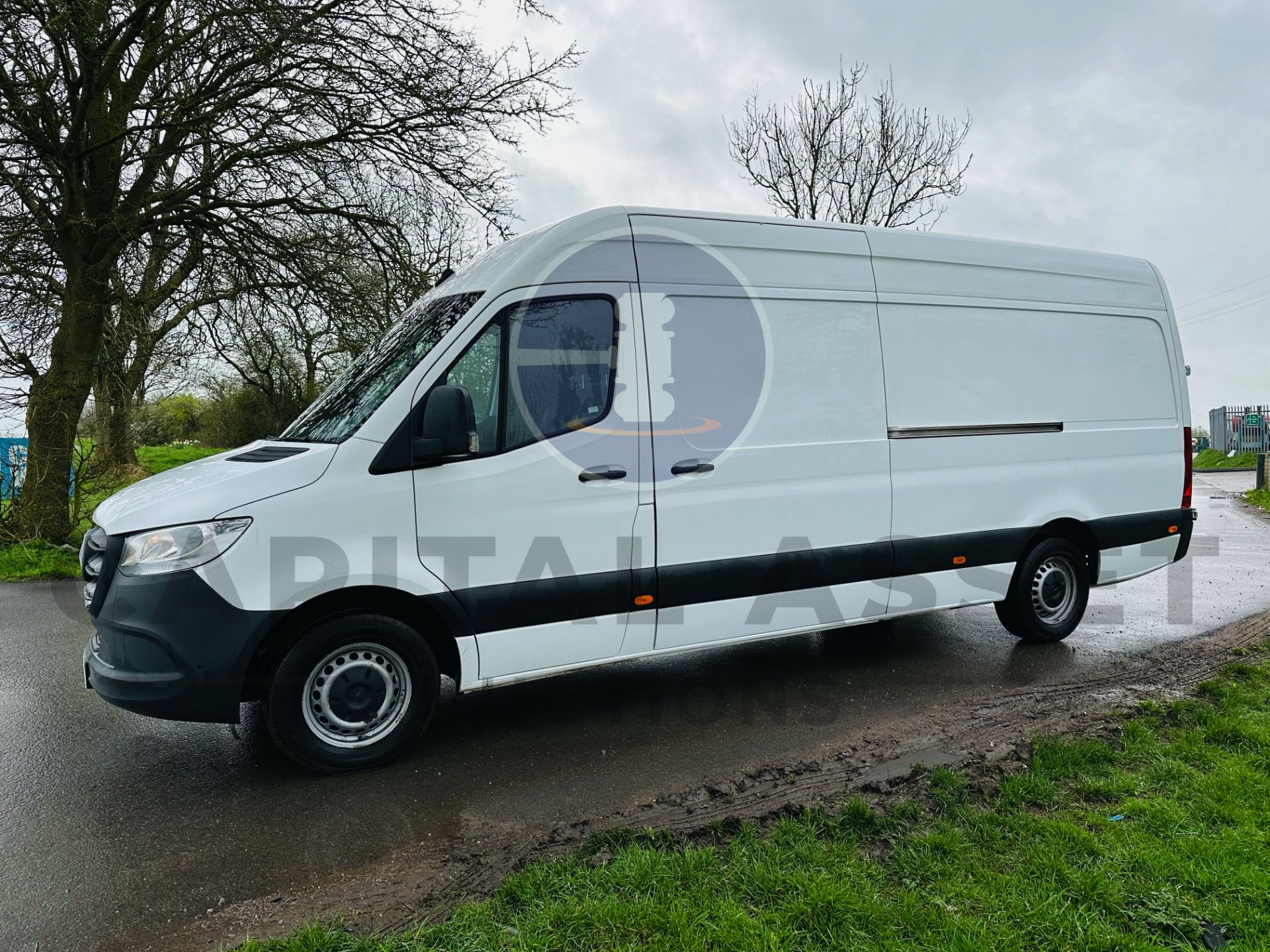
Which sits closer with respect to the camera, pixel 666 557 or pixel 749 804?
pixel 749 804

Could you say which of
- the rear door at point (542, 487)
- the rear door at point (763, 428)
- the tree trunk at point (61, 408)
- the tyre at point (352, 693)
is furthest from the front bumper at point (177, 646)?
the tree trunk at point (61, 408)

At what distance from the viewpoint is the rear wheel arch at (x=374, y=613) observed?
12.9 ft

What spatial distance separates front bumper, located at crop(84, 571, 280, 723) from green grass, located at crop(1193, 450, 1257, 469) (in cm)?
3426

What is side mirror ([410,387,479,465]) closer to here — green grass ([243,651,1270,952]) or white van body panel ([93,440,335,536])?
white van body panel ([93,440,335,536])

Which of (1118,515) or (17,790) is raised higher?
Result: (1118,515)

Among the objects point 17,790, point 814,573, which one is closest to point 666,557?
point 814,573

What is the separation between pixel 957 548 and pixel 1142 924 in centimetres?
315

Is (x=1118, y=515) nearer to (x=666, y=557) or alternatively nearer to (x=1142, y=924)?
(x=666, y=557)

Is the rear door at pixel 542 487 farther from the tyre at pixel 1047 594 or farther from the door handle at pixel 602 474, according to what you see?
the tyre at pixel 1047 594

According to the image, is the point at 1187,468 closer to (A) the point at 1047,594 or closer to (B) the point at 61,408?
(A) the point at 1047,594

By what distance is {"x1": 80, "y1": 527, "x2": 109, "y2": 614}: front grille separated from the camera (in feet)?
12.9

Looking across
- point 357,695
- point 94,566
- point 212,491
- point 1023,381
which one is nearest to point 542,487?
point 357,695

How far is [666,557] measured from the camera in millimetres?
4621

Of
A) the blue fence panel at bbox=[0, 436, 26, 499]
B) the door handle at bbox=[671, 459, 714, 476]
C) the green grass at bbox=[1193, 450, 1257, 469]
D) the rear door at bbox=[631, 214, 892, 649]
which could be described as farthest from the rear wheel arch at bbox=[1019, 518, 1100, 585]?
the green grass at bbox=[1193, 450, 1257, 469]
